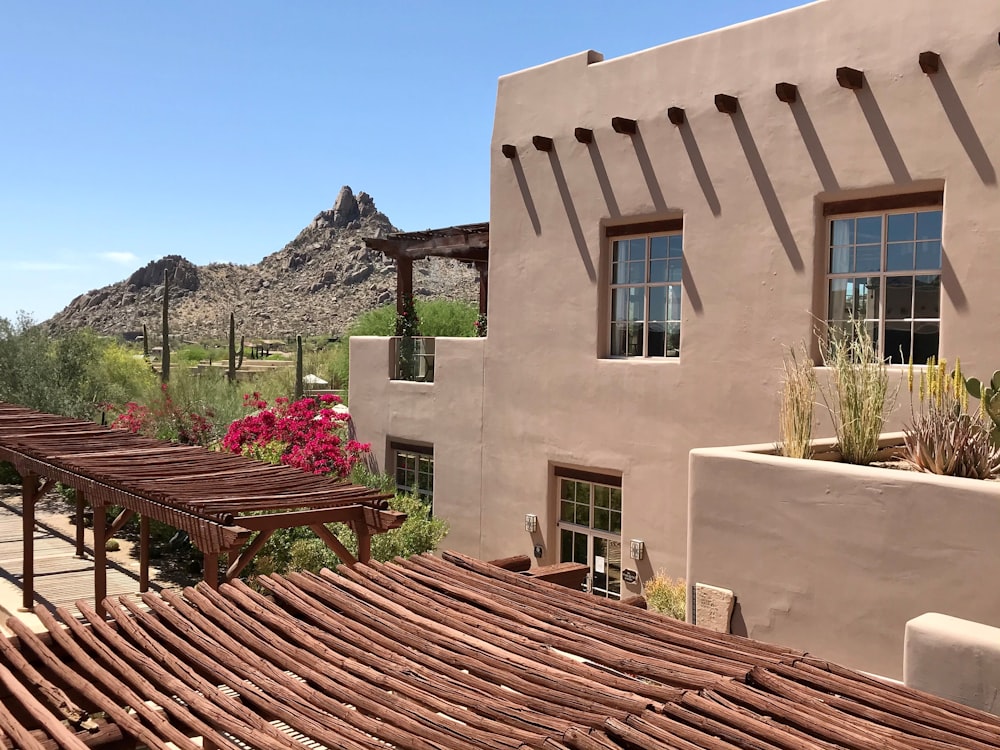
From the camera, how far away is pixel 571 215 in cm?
1288

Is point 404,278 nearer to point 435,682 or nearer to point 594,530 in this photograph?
point 594,530

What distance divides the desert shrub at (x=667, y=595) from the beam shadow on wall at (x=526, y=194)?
535 centimetres

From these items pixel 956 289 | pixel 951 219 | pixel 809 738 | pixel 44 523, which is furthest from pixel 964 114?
pixel 44 523

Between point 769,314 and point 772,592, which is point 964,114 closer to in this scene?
point 769,314

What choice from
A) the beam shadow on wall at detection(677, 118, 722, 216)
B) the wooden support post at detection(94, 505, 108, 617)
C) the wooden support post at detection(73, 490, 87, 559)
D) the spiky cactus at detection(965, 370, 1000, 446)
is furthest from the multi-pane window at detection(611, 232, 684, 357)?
the wooden support post at detection(73, 490, 87, 559)

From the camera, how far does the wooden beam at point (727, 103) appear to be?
35.6ft

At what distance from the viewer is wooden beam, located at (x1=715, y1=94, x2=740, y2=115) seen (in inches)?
427

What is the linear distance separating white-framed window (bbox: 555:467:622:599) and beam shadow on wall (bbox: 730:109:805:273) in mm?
3879

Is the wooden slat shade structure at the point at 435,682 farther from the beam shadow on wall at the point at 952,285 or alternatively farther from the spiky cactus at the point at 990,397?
the beam shadow on wall at the point at 952,285

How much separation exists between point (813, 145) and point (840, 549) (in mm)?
5542

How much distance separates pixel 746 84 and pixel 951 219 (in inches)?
119

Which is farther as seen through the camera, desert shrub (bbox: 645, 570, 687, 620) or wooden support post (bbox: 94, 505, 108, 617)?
wooden support post (bbox: 94, 505, 108, 617)

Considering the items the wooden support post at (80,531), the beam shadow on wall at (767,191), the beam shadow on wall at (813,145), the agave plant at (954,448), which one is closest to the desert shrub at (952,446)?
the agave plant at (954,448)

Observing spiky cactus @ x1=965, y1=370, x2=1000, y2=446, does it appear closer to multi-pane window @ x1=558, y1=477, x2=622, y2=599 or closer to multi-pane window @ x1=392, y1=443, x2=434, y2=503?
multi-pane window @ x1=558, y1=477, x2=622, y2=599
